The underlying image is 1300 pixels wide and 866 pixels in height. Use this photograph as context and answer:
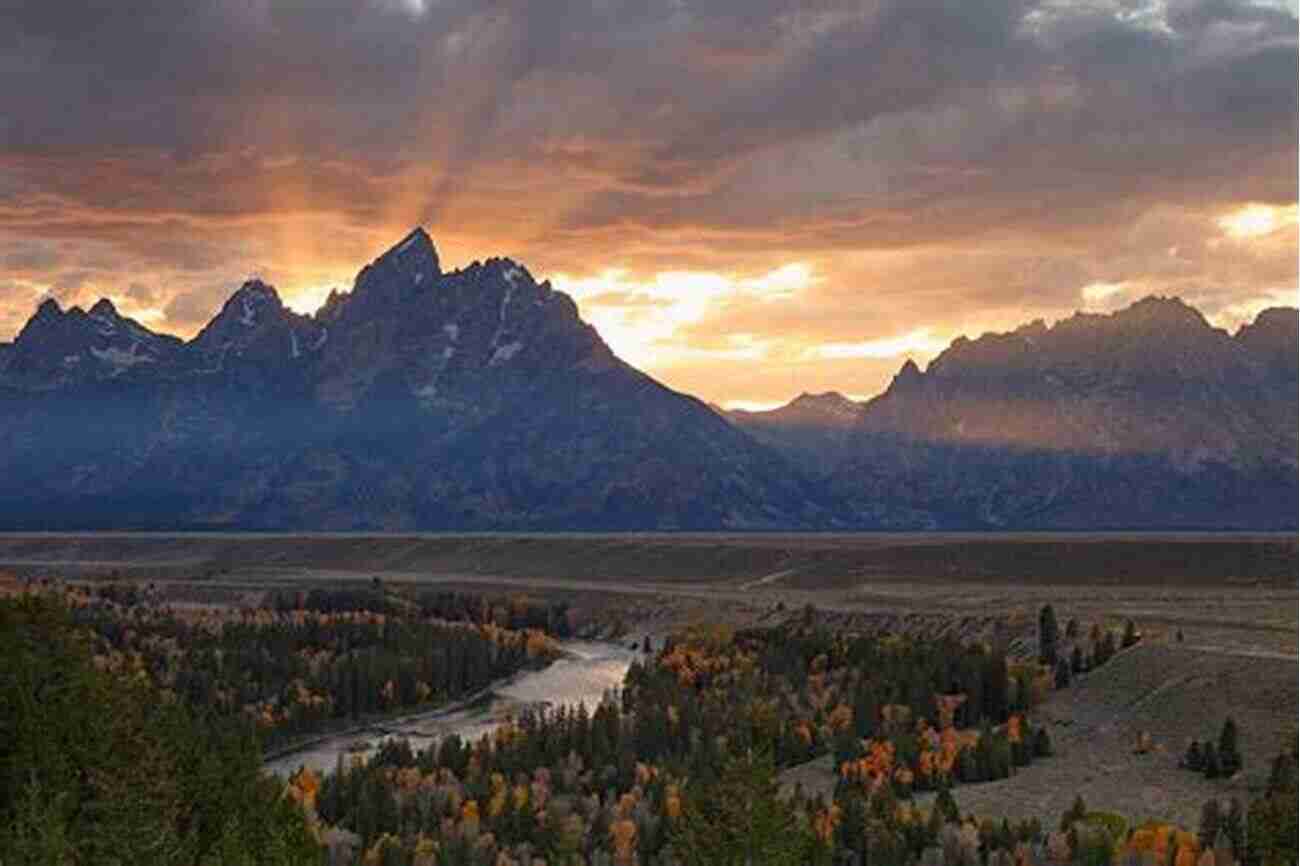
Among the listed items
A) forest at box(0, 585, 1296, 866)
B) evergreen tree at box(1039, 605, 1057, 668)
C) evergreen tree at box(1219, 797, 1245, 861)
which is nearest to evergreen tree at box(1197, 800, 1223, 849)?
forest at box(0, 585, 1296, 866)

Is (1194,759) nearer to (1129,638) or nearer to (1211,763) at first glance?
(1211,763)

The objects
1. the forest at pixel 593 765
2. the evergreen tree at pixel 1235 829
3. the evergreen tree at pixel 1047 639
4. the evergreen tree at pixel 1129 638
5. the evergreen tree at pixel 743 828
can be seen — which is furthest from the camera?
the evergreen tree at pixel 1047 639

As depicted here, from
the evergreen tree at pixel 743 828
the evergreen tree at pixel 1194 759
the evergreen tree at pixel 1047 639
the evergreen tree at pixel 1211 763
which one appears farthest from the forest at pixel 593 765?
the evergreen tree at pixel 1211 763

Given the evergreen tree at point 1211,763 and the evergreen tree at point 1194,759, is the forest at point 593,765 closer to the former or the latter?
the evergreen tree at point 1194,759

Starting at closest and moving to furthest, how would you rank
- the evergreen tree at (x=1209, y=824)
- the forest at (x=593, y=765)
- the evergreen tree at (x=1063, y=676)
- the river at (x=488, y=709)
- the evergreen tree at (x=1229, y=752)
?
the forest at (x=593, y=765)
the evergreen tree at (x=1209, y=824)
the evergreen tree at (x=1229, y=752)
the evergreen tree at (x=1063, y=676)
the river at (x=488, y=709)

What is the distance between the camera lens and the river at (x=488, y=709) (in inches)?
4636

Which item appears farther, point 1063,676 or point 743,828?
point 1063,676

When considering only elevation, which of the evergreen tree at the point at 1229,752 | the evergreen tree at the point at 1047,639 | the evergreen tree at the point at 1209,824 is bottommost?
the evergreen tree at the point at 1209,824

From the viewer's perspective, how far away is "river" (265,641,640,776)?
118 metres

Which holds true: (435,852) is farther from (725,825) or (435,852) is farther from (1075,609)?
(1075,609)

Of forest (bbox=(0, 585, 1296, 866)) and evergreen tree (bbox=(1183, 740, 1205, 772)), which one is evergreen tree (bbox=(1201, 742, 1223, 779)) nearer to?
evergreen tree (bbox=(1183, 740, 1205, 772))

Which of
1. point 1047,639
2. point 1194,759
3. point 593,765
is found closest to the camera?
point 1194,759

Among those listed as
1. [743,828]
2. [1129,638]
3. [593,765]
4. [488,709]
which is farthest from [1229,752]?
[488,709]

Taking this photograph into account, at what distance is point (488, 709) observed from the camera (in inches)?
5335
